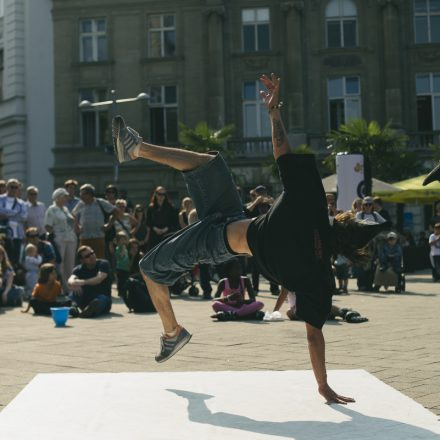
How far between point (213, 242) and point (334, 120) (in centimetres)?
3188

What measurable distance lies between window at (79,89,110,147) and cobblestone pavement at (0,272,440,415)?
25.3 metres

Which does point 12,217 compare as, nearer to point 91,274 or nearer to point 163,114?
point 91,274

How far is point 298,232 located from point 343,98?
32.4m

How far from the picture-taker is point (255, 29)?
1480 inches

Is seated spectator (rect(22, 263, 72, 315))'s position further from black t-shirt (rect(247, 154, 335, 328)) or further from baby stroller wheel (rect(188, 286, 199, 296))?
black t-shirt (rect(247, 154, 335, 328))

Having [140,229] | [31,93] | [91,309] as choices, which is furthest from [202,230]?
[31,93]

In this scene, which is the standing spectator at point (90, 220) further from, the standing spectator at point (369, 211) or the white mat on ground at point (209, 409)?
the white mat on ground at point (209, 409)

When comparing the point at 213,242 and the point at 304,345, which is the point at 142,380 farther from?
the point at 304,345

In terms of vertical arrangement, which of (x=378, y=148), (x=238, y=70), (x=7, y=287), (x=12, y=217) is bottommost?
(x=7, y=287)

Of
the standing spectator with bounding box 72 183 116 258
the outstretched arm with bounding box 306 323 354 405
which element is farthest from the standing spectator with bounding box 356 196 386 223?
the outstretched arm with bounding box 306 323 354 405

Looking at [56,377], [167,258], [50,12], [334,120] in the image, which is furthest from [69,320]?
[50,12]

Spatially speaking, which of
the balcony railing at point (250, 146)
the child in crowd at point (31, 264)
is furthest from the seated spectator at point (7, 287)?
the balcony railing at point (250, 146)

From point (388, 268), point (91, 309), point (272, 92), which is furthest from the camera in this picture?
point (388, 268)

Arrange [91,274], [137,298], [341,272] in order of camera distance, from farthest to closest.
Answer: [341,272], [137,298], [91,274]
